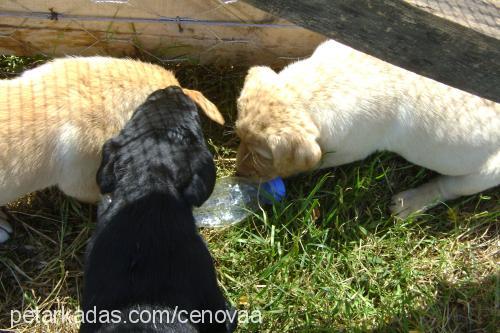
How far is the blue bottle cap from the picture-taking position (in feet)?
11.2

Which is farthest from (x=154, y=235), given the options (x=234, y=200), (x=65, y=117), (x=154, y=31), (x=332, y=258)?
(x=154, y=31)

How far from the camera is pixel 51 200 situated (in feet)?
11.5

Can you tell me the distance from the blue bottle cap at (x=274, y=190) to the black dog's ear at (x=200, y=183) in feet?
2.09

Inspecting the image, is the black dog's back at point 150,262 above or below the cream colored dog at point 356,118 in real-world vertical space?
Answer: below

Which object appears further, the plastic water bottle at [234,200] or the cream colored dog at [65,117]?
the plastic water bottle at [234,200]

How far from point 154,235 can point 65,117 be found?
889mm

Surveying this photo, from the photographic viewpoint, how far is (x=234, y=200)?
352 centimetres

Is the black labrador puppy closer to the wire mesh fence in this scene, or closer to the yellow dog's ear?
the yellow dog's ear

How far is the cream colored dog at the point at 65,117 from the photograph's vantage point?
2861 millimetres

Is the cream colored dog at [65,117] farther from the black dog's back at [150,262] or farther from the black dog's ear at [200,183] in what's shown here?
the black dog's back at [150,262]

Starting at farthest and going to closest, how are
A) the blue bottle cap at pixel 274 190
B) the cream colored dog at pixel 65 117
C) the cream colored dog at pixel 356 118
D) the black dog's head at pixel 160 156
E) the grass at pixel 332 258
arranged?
the blue bottle cap at pixel 274 190
the grass at pixel 332 258
the cream colored dog at pixel 356 118
the cream colored dog at pixel 65 117
the black dog's head at pixel 160 156

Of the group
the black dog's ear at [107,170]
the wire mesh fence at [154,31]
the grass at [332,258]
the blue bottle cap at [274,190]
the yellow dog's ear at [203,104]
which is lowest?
the grass at [332,258]

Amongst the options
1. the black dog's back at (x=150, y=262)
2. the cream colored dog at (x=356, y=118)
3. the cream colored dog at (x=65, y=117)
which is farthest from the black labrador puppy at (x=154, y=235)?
the cream colored dog at (x=356, y=118)

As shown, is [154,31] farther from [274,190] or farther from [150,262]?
[150,262]
